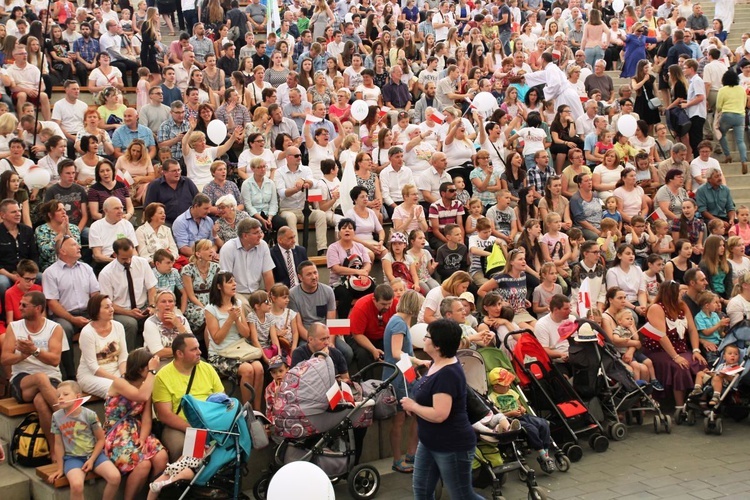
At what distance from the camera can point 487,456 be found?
9000mm

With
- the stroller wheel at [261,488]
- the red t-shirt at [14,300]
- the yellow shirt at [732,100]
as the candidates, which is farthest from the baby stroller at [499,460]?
the yellow shirt at [732,100]

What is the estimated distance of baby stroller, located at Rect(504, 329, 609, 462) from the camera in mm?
10047

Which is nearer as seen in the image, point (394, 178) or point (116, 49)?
point (394, 178)

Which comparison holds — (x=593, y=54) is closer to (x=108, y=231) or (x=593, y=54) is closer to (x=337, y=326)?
(x=108, y=231)

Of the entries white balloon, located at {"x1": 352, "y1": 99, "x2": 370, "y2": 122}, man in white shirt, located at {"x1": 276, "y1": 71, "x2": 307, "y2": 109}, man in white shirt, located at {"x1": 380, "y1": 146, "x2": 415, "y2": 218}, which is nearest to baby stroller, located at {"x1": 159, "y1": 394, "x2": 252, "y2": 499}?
man in white shirt, located at {"x1": 380, "y1": 146, "x2": 415, "y2": 218}

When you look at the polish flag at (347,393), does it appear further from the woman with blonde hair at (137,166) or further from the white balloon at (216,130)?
the white balloon at (216,130)

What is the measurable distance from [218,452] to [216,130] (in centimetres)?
605

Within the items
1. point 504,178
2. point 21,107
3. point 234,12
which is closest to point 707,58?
point 504,178

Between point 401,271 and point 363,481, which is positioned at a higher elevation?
point 401,271

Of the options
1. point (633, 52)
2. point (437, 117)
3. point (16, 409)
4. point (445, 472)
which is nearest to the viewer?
point (445, 472)

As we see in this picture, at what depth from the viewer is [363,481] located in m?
8.98

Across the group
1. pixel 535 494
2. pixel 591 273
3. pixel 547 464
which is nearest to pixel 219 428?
pixel 535 494

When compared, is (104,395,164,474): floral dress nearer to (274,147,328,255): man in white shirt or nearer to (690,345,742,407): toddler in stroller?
(274,147,328,255): man in white shirt

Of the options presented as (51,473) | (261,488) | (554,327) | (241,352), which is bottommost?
(261,488)
